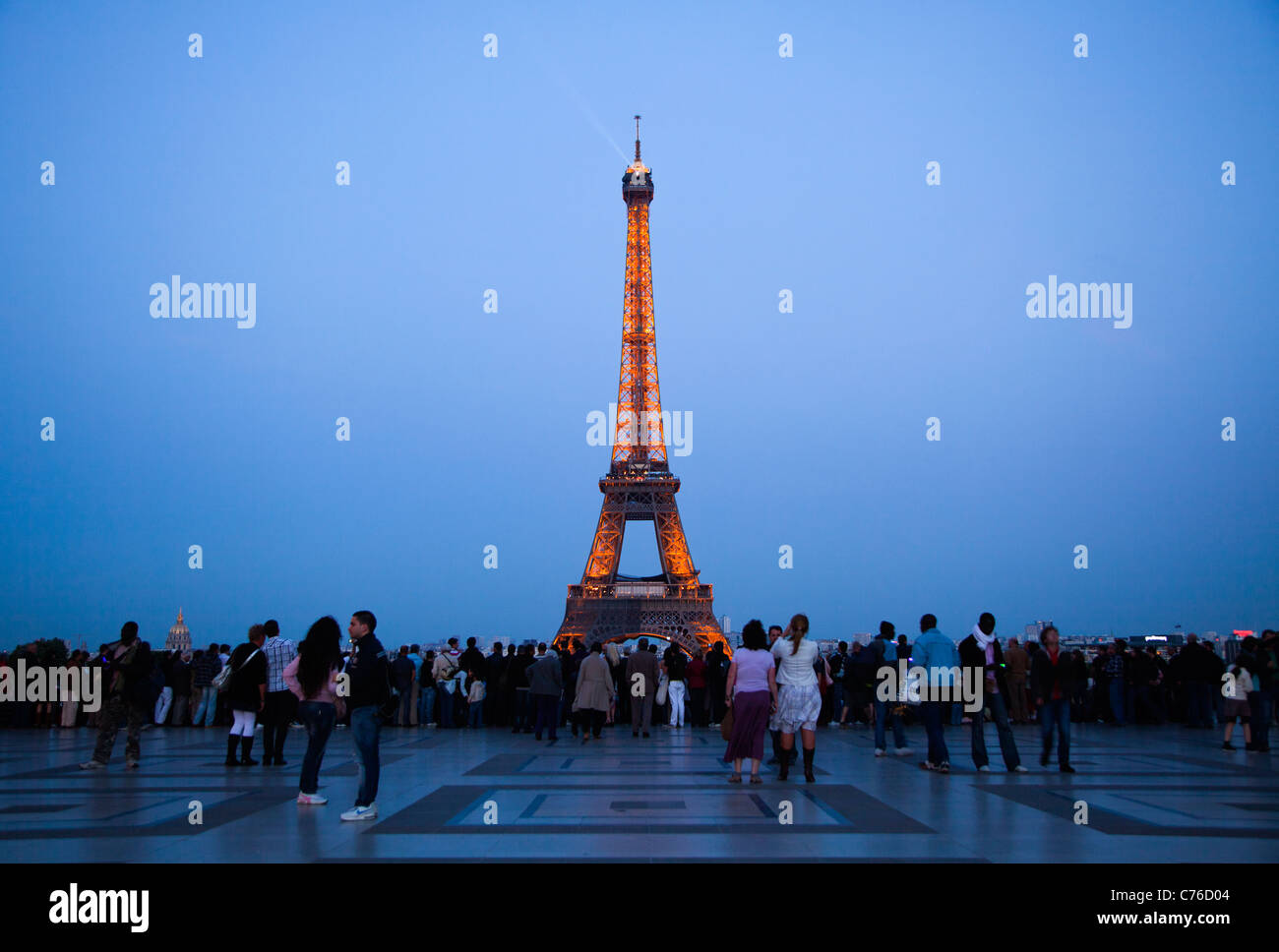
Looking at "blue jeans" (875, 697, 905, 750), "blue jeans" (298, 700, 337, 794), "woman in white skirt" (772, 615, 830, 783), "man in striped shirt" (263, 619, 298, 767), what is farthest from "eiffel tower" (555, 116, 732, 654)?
"blue jeans" (298, 700, 337, 794)

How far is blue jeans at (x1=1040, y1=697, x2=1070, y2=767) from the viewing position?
13.6 metres

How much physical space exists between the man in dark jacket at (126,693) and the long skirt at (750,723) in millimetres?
7678

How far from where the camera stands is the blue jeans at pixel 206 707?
2373 centimetres

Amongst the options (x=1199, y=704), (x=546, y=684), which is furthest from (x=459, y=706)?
(x=1199, y=704)

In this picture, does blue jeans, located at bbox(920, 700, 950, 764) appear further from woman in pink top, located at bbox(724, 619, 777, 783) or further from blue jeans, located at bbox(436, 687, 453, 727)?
blue jeans, located at bbox(436, 687, 453, 727)

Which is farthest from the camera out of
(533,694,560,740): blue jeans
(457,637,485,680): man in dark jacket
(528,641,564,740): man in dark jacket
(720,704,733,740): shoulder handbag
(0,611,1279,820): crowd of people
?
(457,637,485,680): man in dark jacket

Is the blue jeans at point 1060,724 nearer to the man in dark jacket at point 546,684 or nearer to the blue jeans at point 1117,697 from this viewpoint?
the man in dark jacket at point 546,684

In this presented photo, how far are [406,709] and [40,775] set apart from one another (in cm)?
1054

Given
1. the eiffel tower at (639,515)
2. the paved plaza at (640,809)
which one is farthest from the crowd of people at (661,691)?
the eiffel tower at (639,515)

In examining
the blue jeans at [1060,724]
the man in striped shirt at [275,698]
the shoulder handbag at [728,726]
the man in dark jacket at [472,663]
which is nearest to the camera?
the shoulder handbag at [728,726]

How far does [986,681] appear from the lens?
1409 centimetres

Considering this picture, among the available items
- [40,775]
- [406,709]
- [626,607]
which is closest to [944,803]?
[40,775]
